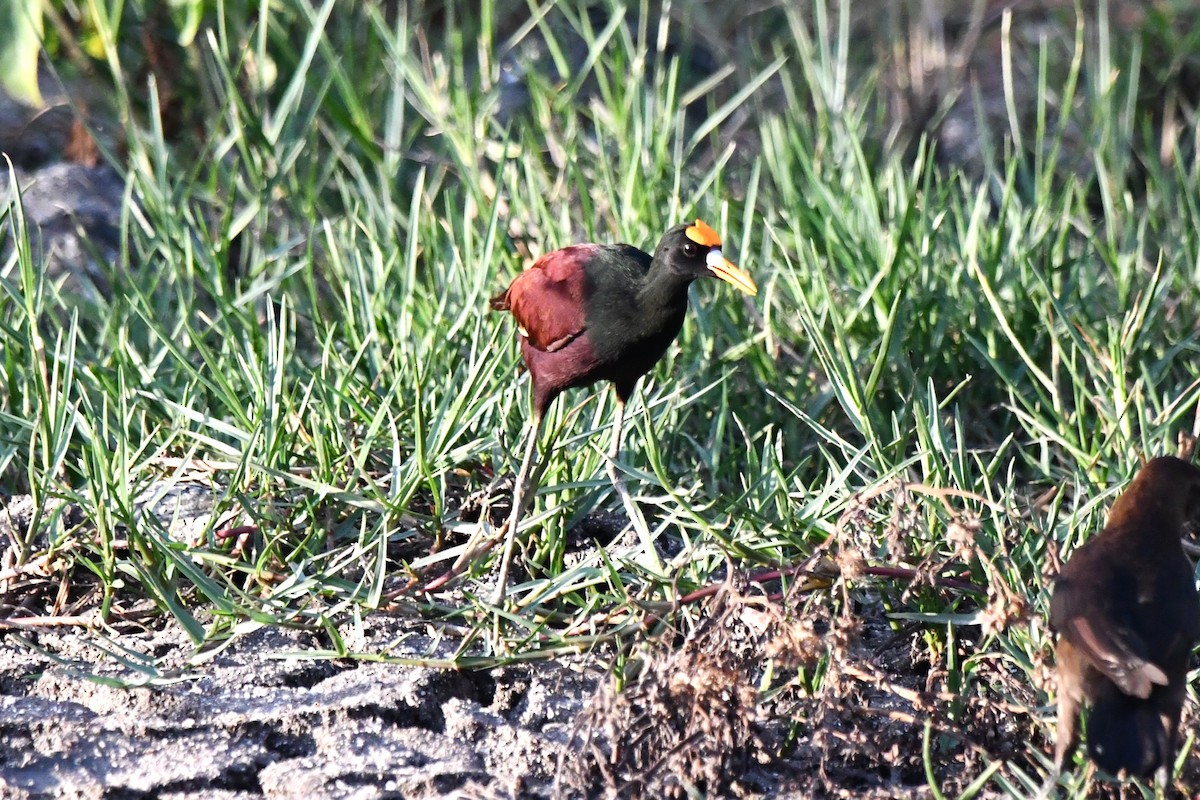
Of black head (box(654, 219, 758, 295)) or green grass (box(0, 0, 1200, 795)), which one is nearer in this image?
green grass (box(0, 0, 1200, 795))

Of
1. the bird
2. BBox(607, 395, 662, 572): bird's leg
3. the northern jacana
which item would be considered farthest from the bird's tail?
the northern jacana

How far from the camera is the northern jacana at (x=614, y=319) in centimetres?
318

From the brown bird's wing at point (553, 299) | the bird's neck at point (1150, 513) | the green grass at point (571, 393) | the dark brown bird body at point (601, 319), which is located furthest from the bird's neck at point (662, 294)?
the bird's neck at point (1150, 513)

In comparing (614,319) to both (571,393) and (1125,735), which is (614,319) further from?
(1125,735)

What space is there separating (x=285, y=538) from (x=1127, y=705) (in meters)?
1.73

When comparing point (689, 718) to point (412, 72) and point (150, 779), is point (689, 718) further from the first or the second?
point (412, 72)

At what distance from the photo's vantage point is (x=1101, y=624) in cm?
246

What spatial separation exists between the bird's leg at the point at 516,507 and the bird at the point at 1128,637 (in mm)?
1068

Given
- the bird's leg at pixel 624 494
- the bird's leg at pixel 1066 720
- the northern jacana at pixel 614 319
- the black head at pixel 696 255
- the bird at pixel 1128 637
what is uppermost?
the black head at pixel 696 255

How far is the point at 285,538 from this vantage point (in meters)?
3.14

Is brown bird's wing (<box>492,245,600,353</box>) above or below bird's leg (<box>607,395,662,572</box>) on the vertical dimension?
above

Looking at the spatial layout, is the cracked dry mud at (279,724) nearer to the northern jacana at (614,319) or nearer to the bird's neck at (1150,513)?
the northern jacana at (614,319)

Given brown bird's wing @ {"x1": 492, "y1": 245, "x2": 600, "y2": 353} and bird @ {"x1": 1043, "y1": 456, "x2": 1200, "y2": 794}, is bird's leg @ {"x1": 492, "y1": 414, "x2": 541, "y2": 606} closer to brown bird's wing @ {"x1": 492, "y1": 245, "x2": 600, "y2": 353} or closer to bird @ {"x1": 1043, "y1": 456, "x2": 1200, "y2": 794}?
brown bird's wing @ {"x1": 492, "y1": 245, "x2": 600, "y2": 353}

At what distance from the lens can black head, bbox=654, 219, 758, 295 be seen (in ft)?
10.5
